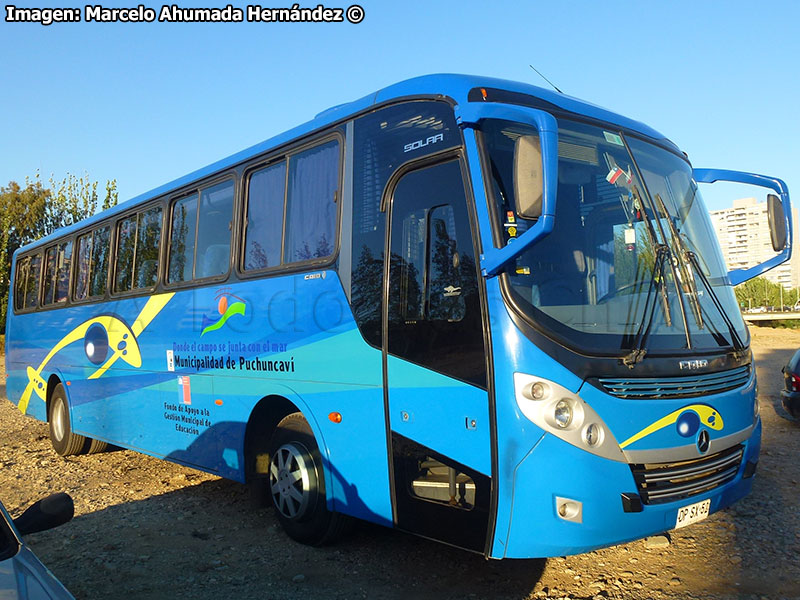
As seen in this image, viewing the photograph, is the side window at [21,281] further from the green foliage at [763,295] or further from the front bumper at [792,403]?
the green foliage at [763,295]

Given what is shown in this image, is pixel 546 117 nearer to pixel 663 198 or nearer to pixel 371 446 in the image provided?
pixel 663 198

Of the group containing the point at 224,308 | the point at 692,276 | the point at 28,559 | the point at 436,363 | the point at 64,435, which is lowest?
the point at 64,435

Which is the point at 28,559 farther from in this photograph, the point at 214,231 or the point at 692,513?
the point at 214,231

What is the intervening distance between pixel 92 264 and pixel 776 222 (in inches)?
334

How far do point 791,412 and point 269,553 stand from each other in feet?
25.2

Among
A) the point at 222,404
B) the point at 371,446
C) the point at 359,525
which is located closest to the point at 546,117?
the point at 371,446

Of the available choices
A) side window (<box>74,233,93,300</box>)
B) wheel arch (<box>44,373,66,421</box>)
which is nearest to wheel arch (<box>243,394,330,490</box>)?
side window (<box>74,233,93,300</box>)

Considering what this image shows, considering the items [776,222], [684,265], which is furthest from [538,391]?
[776,222]

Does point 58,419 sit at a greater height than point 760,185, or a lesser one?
lesser

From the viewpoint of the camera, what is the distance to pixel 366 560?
561cm

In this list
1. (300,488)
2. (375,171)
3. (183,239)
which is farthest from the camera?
(183,239)

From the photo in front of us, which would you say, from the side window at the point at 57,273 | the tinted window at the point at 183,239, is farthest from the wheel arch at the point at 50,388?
the tinted window at the point at 183,239

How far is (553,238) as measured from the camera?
4.52 metres

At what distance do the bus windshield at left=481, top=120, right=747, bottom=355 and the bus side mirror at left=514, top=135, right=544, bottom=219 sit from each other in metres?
0.23
